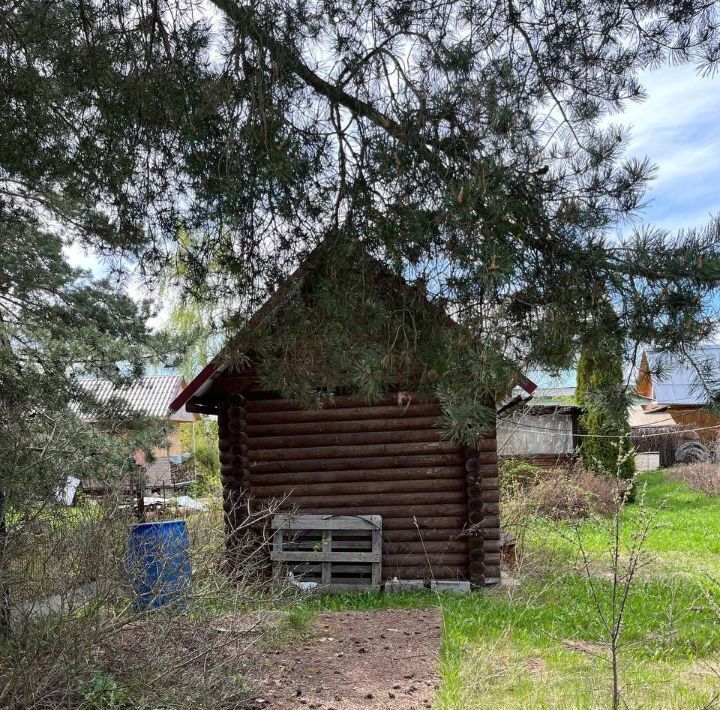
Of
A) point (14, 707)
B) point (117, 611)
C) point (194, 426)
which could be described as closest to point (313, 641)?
point (117, 611)

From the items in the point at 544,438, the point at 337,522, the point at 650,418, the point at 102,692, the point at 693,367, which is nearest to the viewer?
the point at 693,367

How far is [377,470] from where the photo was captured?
30.9ft

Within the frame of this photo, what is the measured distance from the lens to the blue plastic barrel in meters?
4.84

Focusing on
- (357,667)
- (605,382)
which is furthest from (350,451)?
(605,382)

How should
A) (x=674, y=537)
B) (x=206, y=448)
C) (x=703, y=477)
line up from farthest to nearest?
(x=206, y=448) < (x=703, y=477) < (x=674, y=537)

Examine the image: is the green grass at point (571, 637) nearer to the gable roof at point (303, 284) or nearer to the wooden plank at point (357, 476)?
the wooden plank at point (357, 476)

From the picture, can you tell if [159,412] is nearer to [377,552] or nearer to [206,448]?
[206,448]

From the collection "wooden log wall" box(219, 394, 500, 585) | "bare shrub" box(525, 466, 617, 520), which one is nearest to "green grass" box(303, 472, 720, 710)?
"wooden log wall" box(219, 394, 500, 585)

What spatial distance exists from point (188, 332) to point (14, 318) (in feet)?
7.31

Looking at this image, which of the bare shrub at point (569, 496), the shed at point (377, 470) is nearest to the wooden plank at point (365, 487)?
the shed at point (377, 470)

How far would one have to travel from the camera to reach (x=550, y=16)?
12.3ft

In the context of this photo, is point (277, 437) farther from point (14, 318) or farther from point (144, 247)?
point (144, 247)

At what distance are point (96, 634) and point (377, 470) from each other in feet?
17.8

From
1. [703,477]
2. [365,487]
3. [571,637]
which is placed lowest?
[571,637]
